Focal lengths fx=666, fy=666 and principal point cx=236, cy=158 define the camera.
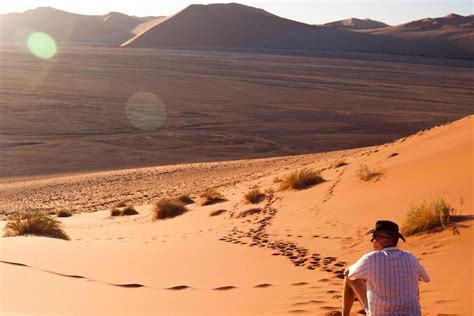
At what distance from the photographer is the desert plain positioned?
267 inches

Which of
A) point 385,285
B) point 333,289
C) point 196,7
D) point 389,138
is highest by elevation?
point 196,7

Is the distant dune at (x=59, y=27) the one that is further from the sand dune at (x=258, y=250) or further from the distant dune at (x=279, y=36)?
the sand dune at (x=258, y=250)

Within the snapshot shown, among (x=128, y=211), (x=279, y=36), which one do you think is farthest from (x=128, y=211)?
(x=279, y=36)

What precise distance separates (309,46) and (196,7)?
34.6m

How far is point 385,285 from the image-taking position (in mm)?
4426

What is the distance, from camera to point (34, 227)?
1163 centimetres

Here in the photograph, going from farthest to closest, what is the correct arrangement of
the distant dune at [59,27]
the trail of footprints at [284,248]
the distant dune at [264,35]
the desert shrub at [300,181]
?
1. the distant dune at [59,27]
2. the distant dune at [264,35]
3. the desert shrub at [300,181]
4. the trail of footprints at [284,248]

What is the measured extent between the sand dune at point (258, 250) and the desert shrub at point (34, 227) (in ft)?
1.66

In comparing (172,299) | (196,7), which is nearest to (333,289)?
(172,299)

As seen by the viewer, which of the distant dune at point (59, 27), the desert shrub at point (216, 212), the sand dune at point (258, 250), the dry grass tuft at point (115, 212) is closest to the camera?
the sand dune at point (258, 250)

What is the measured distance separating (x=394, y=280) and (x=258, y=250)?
516cm

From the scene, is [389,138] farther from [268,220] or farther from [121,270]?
[121,270]

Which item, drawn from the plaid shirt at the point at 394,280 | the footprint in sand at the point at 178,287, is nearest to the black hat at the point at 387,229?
the plaid shirt at the point at 394,280

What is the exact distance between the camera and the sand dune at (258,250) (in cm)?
633
